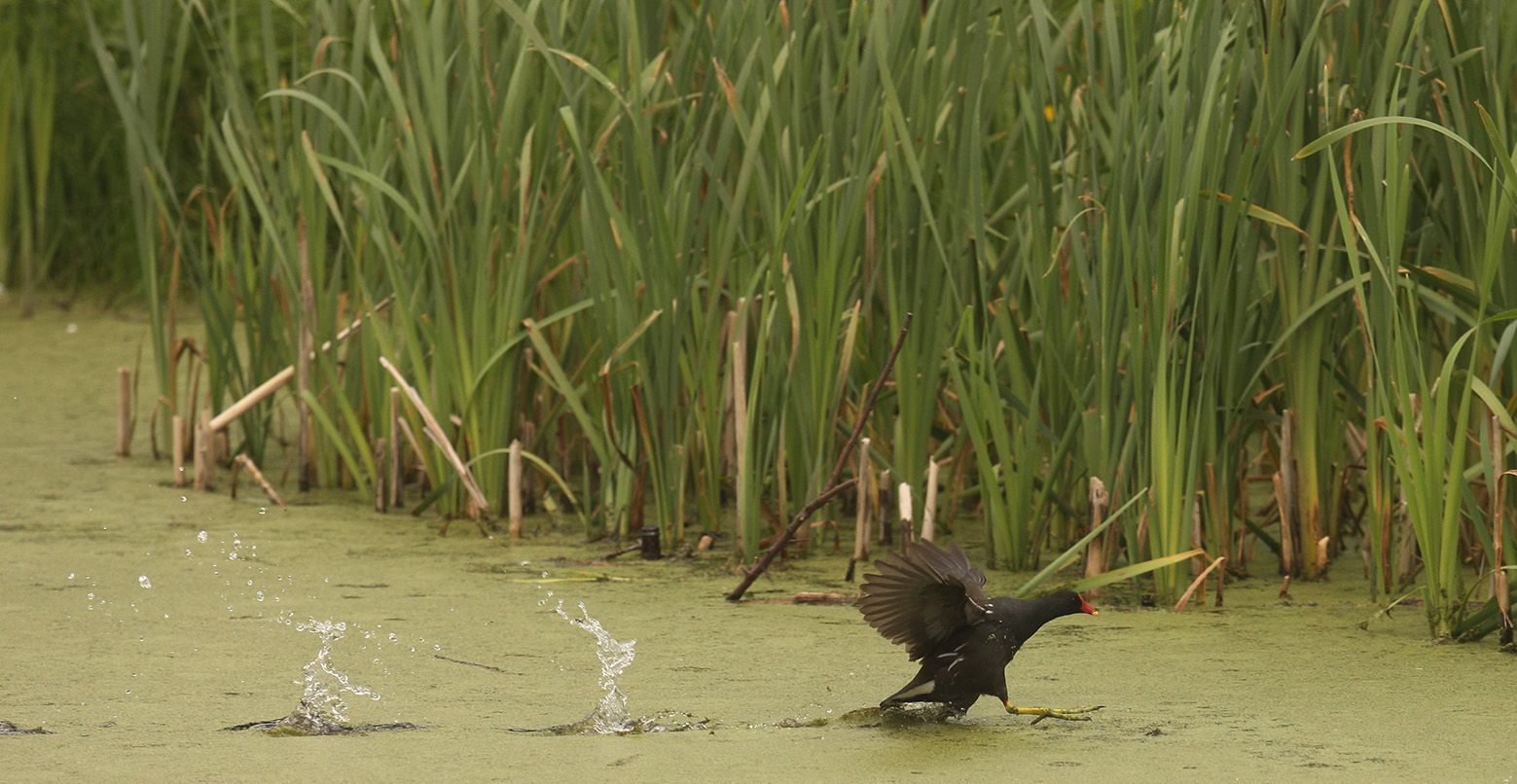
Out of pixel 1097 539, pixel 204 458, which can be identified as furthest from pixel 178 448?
pixel 1097 539

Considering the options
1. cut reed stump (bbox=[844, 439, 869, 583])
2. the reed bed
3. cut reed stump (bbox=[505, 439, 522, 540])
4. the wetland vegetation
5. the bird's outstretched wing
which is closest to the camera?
the bird's outstretched wing

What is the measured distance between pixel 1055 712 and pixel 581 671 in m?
0.56

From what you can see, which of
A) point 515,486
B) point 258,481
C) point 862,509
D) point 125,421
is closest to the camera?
point 862,509

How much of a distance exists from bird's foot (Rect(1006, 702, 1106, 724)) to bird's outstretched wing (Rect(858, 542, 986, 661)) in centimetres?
10

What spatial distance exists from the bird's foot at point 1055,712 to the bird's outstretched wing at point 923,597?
0.34 feet

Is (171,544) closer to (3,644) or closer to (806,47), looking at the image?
(3,644)

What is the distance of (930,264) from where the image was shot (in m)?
2.80

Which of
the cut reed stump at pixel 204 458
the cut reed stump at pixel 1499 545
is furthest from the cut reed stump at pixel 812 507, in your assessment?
the cut reed stump at pixel 204 458

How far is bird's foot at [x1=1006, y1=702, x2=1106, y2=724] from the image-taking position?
80.0 inches

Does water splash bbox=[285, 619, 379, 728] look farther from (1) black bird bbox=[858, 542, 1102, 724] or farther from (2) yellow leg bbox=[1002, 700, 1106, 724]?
(2) yellow leg bbox=[1002, 700, 1106, 724]

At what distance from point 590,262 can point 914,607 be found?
1.05 meters

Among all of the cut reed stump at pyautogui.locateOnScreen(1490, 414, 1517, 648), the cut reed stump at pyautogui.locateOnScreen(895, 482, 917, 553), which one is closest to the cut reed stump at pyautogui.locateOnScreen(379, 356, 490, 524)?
the cut reed stump at pyautogui.locateOnScreen(895, 482, 917, 553)

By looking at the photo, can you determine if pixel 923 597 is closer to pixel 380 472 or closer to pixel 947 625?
pixel 947 625

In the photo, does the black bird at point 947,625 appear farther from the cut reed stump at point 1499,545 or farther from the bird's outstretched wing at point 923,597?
the cut reed stump at point 1499,545
